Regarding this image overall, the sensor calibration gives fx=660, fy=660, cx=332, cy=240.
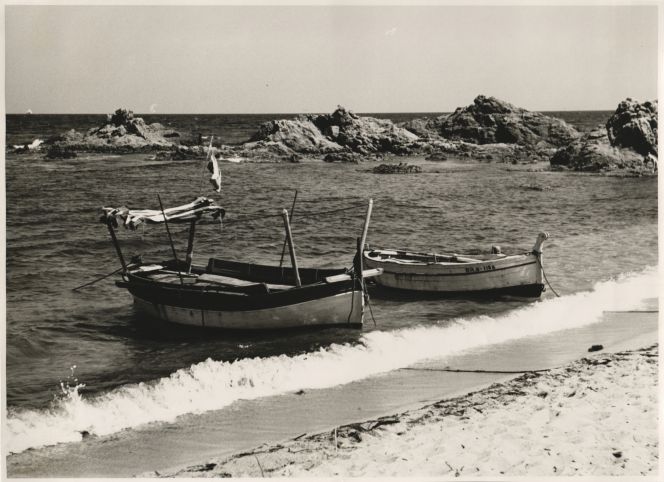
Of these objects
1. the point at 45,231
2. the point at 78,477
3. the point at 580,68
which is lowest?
the point at 78,477

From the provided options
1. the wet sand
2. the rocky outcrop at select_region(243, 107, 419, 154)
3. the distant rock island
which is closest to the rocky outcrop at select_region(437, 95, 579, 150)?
the distant rock island

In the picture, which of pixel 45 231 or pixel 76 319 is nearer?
pixel 76 319

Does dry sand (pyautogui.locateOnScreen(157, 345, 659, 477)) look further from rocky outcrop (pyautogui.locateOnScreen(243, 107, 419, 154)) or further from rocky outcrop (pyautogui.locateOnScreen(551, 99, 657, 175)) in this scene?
rocky outcrop (pyautogui.locateOnScreen(243, 107, 419, 154))

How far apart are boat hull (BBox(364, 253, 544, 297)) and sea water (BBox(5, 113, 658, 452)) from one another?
0.29 m

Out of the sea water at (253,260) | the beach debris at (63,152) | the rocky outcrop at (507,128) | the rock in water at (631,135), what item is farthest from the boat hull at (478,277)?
the rocky outcrop at (507,128)

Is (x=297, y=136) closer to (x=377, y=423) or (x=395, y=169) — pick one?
(x=395, y=169)

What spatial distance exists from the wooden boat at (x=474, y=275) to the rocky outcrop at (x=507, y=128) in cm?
2617

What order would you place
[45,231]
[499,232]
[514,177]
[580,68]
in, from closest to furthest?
1. [580,68]
2. [45,231]
3. [499,232]
4. [514,177]

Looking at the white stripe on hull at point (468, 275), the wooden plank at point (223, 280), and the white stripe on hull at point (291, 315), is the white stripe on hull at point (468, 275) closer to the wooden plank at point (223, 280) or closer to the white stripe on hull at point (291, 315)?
the white stripe on hull at point (291, 315)

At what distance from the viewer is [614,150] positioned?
72.9 feet

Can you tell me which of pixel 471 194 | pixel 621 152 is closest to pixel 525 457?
pixel 471 194

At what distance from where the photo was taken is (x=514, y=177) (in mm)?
20938

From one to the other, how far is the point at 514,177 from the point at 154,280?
46.1 feet

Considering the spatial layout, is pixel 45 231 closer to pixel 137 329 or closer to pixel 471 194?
pixel 137 329
